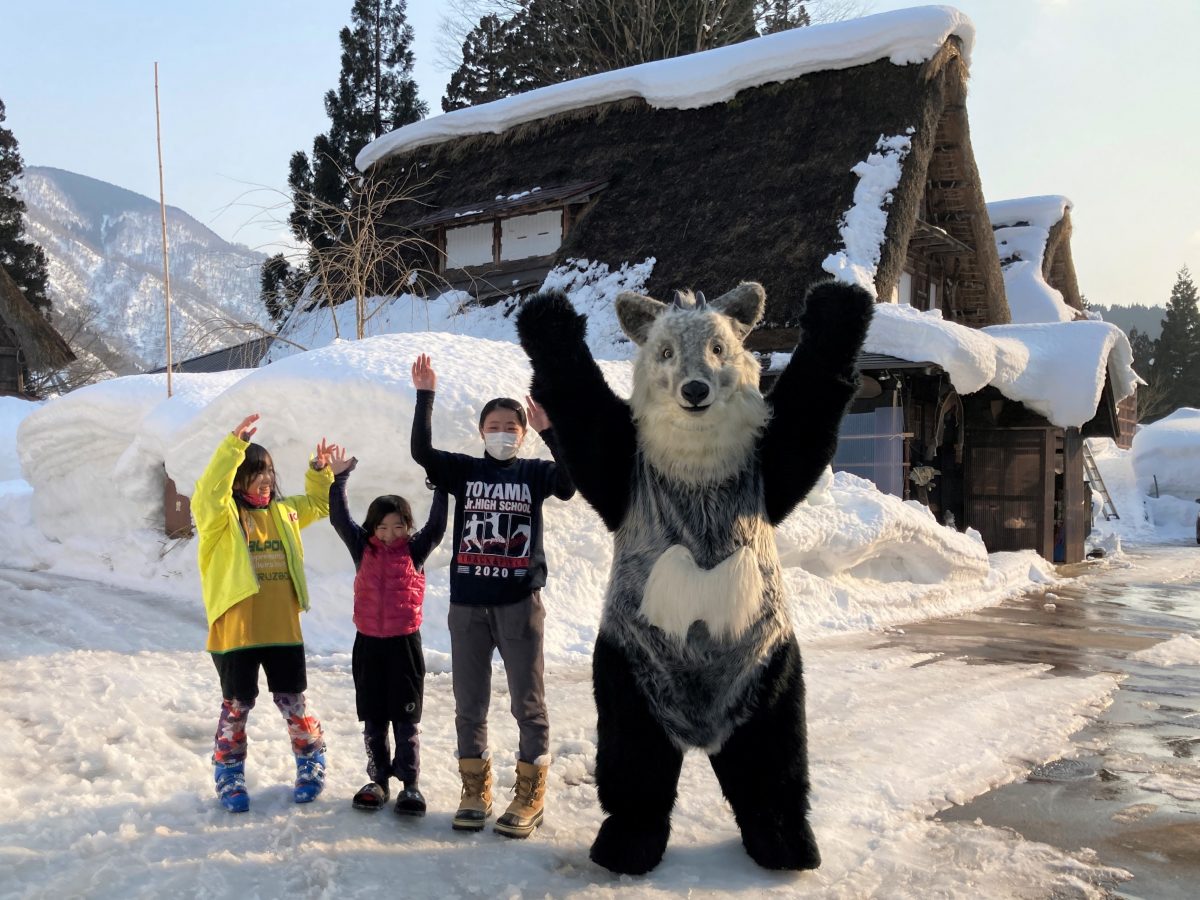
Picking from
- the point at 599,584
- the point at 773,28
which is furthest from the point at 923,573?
the point at 773,28

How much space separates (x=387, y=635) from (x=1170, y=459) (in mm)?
27169

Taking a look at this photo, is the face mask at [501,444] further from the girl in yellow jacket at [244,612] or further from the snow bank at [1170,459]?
the snow bank at [1170,459]

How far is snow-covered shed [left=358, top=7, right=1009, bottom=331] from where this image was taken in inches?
459

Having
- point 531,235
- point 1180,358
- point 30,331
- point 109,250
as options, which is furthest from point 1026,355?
point 109,250

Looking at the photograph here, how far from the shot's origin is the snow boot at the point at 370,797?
3.20 metres

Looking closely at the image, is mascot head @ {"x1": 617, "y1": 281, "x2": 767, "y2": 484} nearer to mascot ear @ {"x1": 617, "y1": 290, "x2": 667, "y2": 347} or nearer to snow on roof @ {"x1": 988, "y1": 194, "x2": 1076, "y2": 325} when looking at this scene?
mascot ear @ {"x1": 617, "y1": 290, "x2": 667, "y2": 347}

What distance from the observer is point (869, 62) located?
1268 centimetres

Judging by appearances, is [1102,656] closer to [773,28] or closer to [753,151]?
[753,151]

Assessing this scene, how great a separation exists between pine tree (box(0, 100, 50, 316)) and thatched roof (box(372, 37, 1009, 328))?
40.9ft

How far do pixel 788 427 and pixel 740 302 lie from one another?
18.7 inches

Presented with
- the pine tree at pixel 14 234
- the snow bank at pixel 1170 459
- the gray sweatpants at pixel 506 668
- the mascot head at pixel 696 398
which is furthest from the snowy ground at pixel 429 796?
the snow bank at pixel 1170 459

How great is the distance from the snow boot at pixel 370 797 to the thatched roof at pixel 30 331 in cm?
1796

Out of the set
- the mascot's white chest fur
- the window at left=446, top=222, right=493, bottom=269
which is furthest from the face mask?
the window at left=446, top=222, right=493, bottom=269

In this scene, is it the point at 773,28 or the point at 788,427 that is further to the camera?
the point at 773,28
